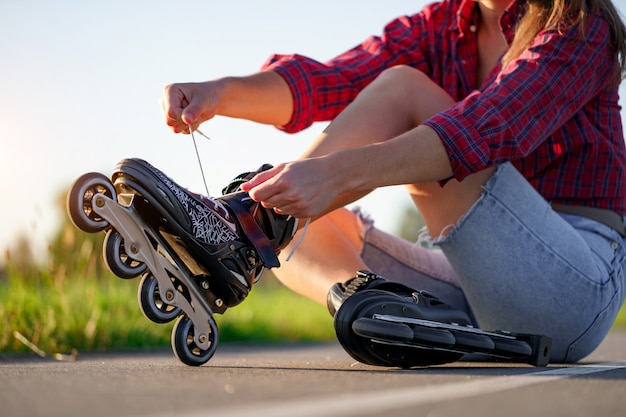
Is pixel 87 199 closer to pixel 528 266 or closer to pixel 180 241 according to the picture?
pixel 180 241

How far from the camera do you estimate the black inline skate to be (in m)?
1.90

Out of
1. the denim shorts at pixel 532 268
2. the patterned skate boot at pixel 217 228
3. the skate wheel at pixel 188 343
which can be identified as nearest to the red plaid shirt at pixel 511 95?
the denim shorts at pixel 532 268

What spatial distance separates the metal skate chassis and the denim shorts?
76cm

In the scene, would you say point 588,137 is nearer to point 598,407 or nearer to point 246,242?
point 246,242

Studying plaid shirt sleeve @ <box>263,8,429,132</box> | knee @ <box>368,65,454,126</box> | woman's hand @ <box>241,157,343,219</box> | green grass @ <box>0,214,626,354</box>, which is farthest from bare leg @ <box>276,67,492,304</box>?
green grass @ <box>0,214,626,354</box>

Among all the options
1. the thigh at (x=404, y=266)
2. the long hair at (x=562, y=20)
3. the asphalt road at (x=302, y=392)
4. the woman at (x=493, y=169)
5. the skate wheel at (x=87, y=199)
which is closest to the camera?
the asphalt road at (x=302, y=392)

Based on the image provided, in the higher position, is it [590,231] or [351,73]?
[351,73]

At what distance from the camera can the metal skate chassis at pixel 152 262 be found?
Result: 1.89 meters

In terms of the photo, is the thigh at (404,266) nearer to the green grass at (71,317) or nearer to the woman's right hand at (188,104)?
the woman's right hand at (188,104)

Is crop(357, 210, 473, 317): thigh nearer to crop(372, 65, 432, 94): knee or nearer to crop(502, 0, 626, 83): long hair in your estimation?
crop(372, 65, 432, 94): knee

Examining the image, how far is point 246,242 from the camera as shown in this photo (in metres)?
2.07

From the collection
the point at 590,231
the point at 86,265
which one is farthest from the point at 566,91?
the point at 86,265

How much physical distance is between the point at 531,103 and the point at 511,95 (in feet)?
0.22

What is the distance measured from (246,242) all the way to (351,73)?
116cm
